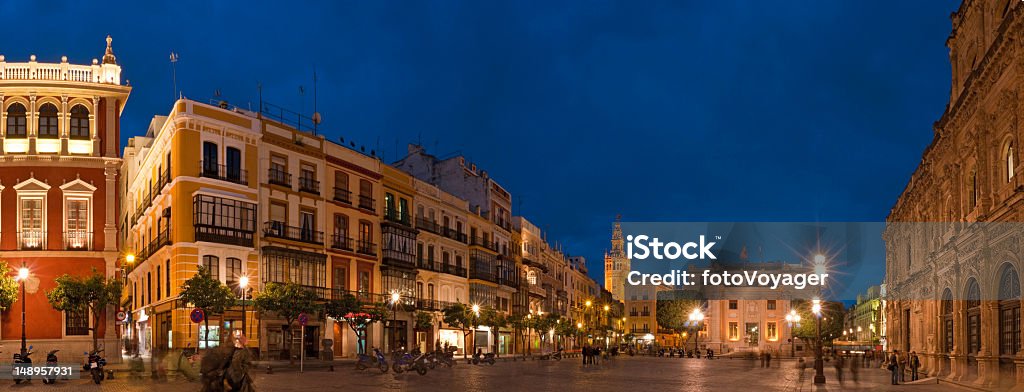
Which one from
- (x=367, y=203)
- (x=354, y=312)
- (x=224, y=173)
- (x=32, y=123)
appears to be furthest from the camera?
(x=367, y=203)

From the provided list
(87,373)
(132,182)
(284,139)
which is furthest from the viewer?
(132,182)

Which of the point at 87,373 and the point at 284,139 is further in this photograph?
the point at 284,139

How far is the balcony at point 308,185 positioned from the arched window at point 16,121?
14.2m

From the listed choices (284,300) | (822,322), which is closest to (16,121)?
(284,300)

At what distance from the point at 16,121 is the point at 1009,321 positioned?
4588cm

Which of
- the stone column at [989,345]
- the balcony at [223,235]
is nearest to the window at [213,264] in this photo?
the balcony at [223,235]

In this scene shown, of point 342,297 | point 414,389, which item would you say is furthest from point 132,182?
point 414,389

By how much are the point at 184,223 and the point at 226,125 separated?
5.41 meters

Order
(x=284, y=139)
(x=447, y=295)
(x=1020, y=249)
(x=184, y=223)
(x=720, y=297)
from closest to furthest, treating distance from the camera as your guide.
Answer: (x=1020, y=249)
(x=184, y=223)
(x=284, y=139)
(x=447, y=295)
(x=720, y=297)

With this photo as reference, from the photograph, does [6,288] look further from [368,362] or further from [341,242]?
[368,362]

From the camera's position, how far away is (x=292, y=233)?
156ft

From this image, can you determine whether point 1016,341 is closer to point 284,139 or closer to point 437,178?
point 284,139

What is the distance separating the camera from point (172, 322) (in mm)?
42219

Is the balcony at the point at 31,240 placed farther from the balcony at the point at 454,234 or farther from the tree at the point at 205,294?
the balcony at the point at 454,234
